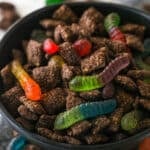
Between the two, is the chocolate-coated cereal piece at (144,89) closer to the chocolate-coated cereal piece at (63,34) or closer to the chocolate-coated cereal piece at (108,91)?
the chocolate-coated cereal piece at (108,91)

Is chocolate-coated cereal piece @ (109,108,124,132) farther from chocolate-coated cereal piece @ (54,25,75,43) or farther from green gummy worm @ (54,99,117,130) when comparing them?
chocolate-coated cereal piece @ (54,25,75,43)

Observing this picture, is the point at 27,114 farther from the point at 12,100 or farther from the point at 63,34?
the point at 63,34

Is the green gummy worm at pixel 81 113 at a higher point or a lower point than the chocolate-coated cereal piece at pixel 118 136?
higher

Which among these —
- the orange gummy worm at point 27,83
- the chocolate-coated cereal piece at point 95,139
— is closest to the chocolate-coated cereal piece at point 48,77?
the orange gummy worm at point 27,83

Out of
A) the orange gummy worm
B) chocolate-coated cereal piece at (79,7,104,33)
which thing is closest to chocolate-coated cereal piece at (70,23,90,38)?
chocolate-coated cereal piece at (79,7,104,33)

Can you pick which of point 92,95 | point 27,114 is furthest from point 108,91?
point 27,114

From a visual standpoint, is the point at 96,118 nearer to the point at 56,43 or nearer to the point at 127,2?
the point at 56,43
